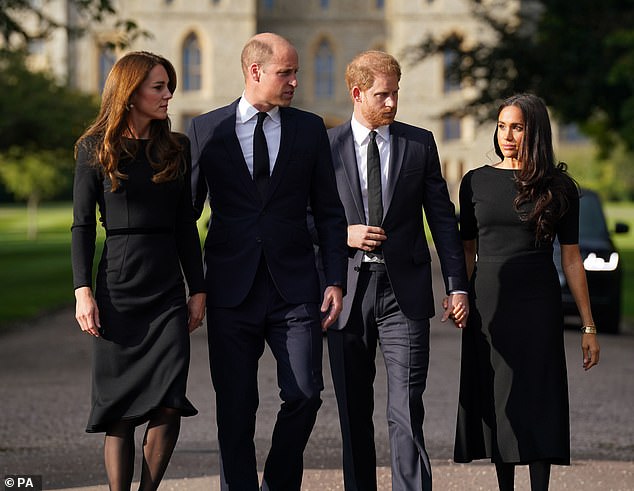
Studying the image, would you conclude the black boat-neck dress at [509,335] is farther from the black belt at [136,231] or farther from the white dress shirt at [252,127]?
the black belt at [136,231]

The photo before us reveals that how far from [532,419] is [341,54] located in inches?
3108

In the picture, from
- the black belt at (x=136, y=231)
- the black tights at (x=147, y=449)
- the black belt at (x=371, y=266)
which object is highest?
the black belt at (x=136, y=231)

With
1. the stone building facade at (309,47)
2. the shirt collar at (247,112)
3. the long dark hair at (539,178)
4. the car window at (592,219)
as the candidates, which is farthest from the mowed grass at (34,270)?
the stone building facade at (309,47)

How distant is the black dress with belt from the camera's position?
225 inches

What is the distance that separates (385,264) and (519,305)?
586 mm

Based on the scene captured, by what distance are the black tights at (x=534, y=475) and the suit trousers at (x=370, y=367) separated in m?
0.37

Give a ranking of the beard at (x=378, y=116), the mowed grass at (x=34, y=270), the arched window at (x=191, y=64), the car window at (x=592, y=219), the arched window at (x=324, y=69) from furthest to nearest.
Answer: the arched window at (x=324, y=69) < the arched window at (x=191, y=64) < the mowed grass at (x=34, y=270) < the car window at (x=592, y=219) < the beard at (x=378, y=116)

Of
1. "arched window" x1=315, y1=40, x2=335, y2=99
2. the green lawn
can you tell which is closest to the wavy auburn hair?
the green lawn

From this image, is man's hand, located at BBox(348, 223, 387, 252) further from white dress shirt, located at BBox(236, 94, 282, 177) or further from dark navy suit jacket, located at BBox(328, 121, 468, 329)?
white dress shirt, located at BBox(236, 94, 282, 177)

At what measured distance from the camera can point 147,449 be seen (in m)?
5.79

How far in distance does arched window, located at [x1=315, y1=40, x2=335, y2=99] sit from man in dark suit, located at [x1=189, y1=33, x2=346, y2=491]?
78.9 meters

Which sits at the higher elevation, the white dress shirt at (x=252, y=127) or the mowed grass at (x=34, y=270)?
the white dress shirt at (x=252, y=127)

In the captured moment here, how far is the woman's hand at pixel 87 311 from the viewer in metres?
5.65

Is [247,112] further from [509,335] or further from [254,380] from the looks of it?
[509,335]
